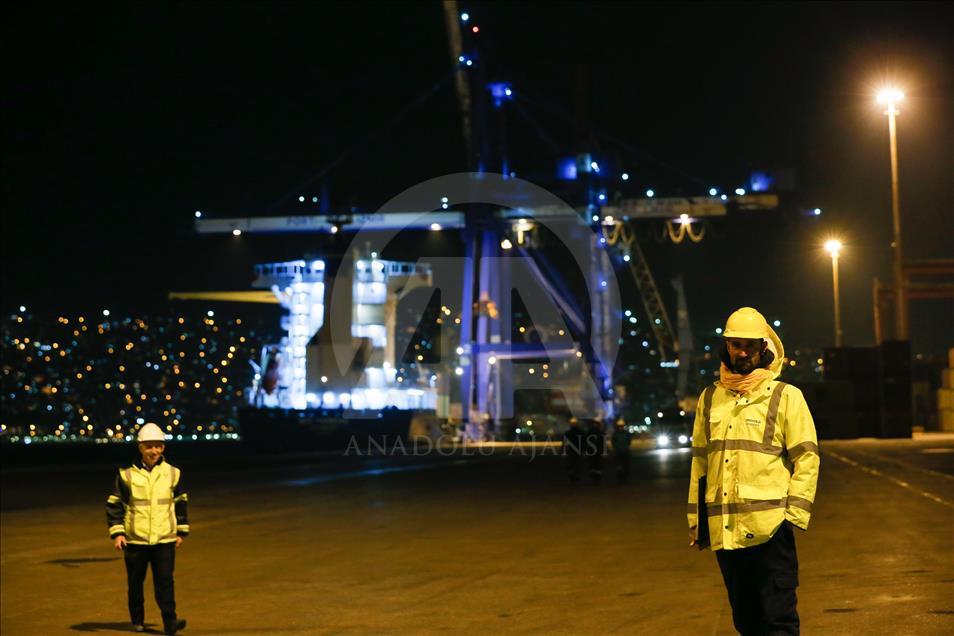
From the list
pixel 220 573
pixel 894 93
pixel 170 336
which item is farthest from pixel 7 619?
pixel 170 336

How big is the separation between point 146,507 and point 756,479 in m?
4.79

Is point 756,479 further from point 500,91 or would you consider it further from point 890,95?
point 500,91

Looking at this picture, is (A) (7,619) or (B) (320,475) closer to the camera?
(A) (7,619)

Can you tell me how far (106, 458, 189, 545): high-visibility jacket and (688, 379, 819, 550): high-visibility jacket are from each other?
4.50 m

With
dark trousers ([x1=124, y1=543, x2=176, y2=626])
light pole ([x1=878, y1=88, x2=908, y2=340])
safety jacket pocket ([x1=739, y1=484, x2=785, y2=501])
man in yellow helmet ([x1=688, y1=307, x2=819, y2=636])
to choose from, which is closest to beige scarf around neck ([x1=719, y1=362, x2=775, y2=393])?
→ man in yellow helmet ([x1=688, y1=307, x2=819, y2=636])

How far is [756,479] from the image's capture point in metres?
5.09

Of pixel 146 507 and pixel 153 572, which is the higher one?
pixel 146 507

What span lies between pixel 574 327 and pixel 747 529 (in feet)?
257

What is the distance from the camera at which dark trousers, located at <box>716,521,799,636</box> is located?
5.02 metres

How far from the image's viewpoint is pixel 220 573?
39.3 ft

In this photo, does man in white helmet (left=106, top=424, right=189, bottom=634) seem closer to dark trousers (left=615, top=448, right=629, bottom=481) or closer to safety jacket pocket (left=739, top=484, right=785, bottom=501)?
safety jacket pocket (left=739, top=484, right=785, bottom=501)

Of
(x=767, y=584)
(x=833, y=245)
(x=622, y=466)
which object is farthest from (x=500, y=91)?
(x=767, y=584)

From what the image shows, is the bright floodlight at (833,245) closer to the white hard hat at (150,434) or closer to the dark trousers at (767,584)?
the white hard hat at (150,434)

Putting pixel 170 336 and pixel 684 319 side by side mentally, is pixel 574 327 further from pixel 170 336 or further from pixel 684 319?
pixel 684 319
